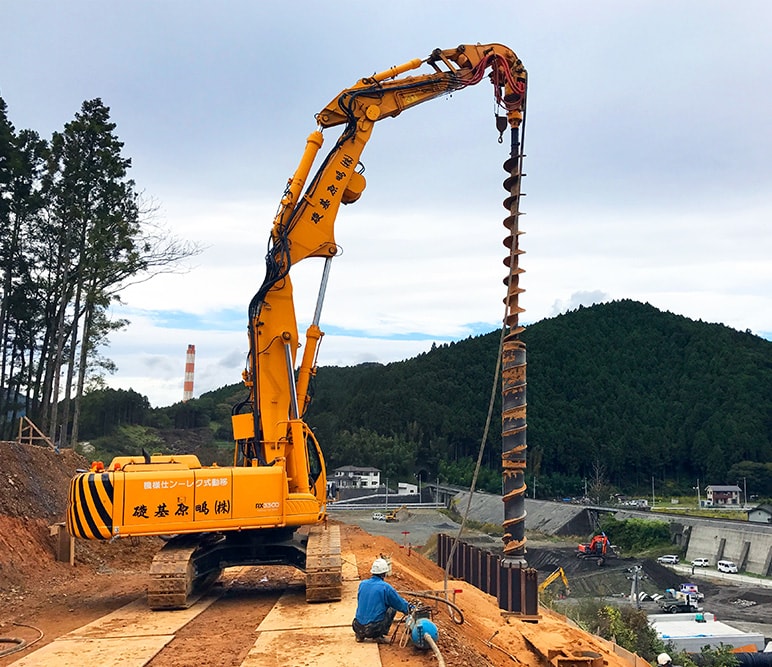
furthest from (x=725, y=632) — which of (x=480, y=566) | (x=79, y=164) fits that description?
(x=79, y=164)

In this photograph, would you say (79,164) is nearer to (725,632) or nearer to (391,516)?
(725,632)

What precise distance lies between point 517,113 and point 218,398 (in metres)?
131

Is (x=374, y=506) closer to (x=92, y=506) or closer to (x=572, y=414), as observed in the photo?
(x=572, y=414)

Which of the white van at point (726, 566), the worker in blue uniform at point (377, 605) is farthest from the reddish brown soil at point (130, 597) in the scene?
the white van at point (726, 566)

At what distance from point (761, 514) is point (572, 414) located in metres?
62.5

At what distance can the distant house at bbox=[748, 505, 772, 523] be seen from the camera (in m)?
69.2

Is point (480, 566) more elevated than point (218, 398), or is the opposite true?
point (218, 398)

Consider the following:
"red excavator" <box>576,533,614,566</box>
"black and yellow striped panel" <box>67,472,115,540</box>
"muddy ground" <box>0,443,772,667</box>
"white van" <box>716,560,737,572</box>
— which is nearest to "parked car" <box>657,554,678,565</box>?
"white van" <box>716,560,737,572</box>

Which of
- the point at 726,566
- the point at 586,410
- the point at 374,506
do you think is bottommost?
the point at 726,566

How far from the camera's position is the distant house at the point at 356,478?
9338 cm

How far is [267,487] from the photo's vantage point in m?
10.7

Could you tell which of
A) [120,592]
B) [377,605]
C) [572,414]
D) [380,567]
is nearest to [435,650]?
[377,605]

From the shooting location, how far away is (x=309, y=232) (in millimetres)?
12656

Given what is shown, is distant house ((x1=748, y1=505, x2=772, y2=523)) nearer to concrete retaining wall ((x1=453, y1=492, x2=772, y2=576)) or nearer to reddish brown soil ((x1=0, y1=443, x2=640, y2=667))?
concrete retaining wall ((x1=453, y1=492, x2=772, y2=576))
